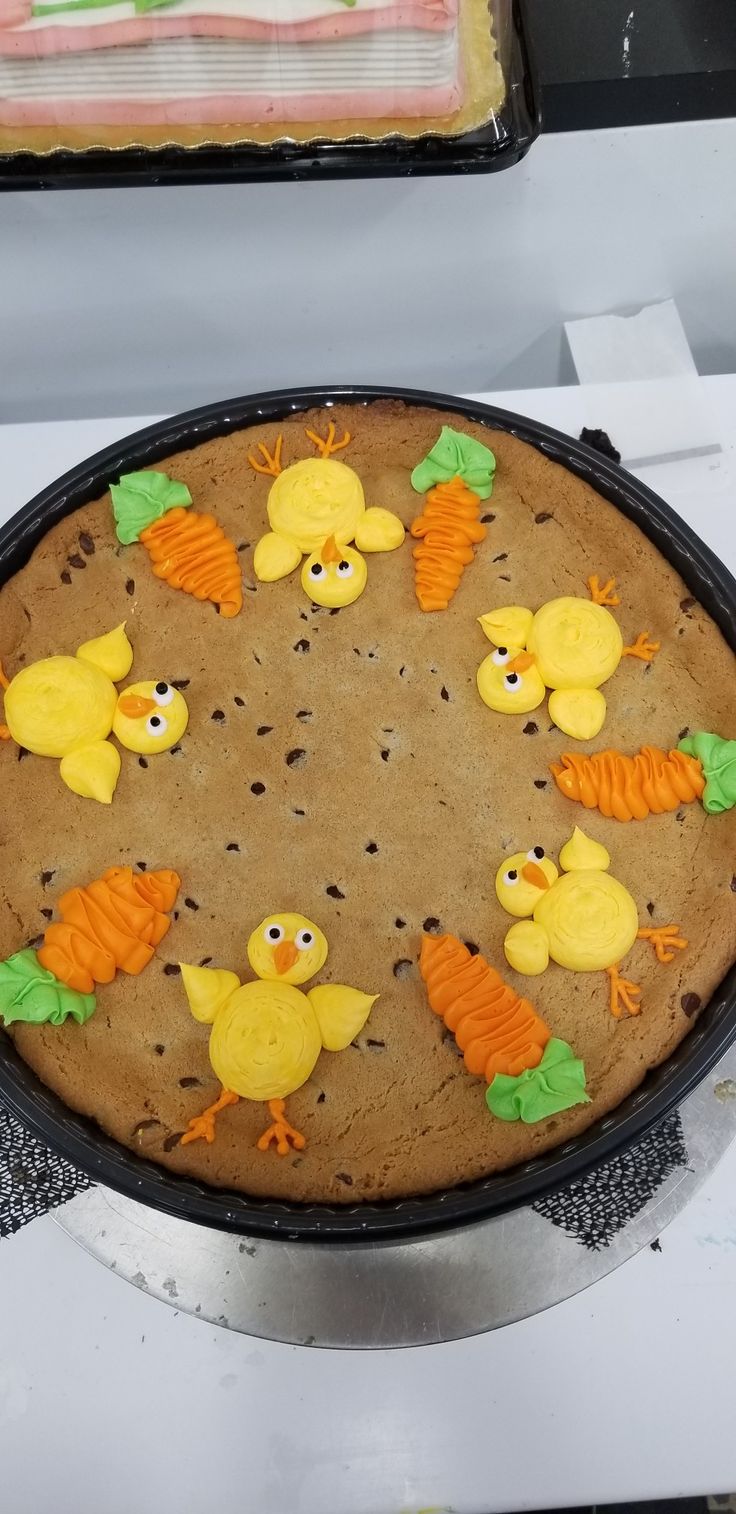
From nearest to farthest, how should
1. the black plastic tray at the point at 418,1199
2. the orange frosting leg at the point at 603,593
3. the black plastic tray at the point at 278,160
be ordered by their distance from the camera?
the black plastic tray at the point at 418,1199 < the black plastic tray at the point at 278,160 < the orange frosting leg at the point at 603,593

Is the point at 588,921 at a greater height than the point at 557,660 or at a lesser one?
lesser

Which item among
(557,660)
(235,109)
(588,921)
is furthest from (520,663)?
(235,109)

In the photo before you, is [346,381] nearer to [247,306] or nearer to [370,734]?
[247,306]

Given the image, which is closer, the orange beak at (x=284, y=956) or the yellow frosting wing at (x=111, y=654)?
the orange beak at (x=284, y=956)

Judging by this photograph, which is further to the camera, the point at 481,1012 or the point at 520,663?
the point at 520,663

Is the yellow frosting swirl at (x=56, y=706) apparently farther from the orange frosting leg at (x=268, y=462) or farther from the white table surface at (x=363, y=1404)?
the white table surface at (x=363, y=1404)

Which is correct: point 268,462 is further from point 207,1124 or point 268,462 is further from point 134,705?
point 207,1124

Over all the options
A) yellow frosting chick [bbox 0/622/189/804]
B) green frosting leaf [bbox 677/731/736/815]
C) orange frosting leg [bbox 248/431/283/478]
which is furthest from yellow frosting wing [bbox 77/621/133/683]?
green frosting leaf [bbox 677/731/736/815]

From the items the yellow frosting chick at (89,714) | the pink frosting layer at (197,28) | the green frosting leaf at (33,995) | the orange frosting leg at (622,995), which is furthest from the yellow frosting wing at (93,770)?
the pink frosting layer at (197,28)
